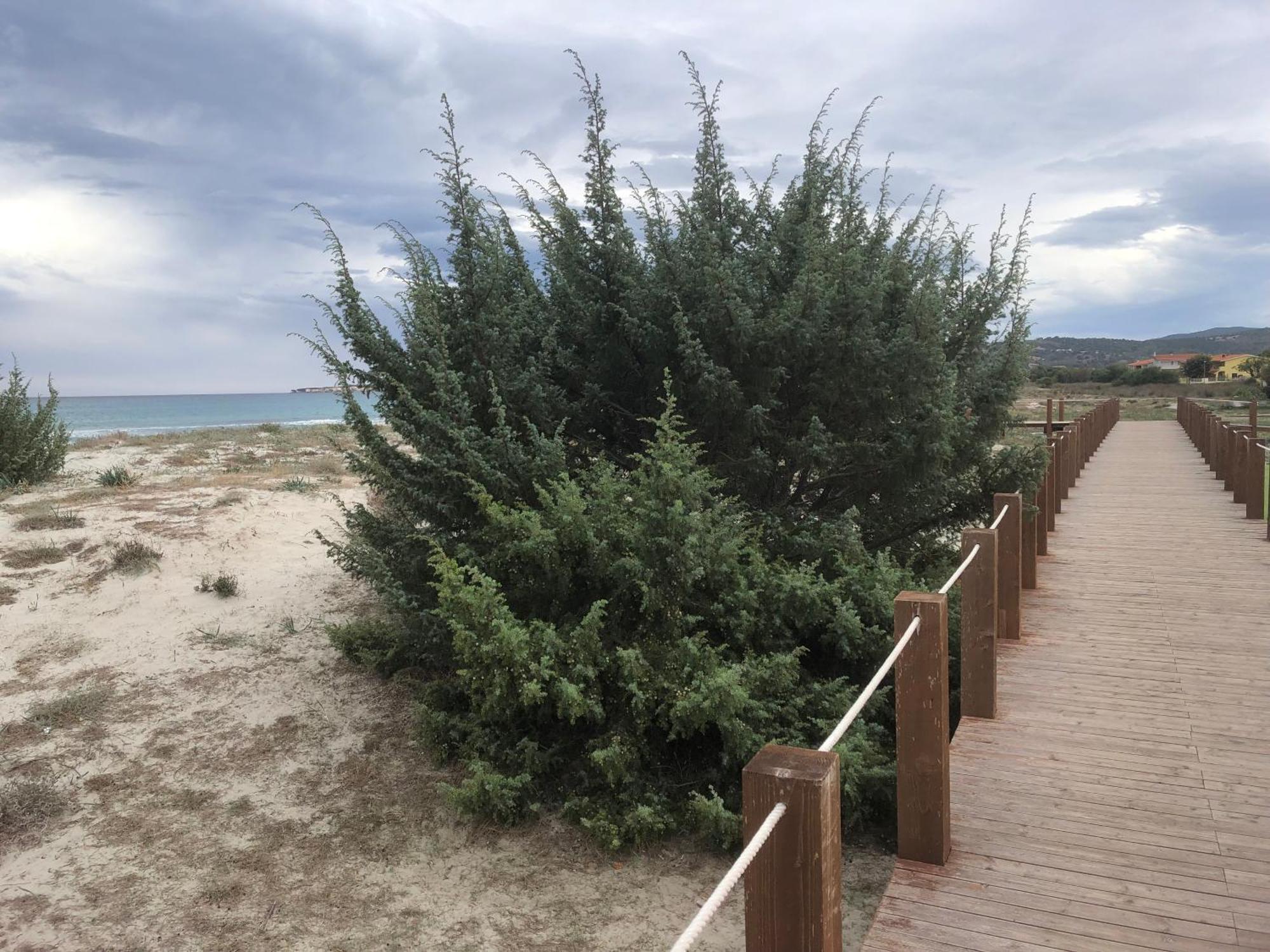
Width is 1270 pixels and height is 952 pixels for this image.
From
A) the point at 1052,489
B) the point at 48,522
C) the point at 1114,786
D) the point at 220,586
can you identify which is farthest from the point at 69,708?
the point at 1052,489

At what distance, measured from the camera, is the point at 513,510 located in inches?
246

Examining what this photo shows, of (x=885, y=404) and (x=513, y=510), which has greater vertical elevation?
(x=885, y=404)

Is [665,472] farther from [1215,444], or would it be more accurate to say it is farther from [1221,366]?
[1221,366]

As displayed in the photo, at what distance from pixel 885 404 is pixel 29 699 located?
7.98 metres

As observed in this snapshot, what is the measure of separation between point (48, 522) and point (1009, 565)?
11.9 meters

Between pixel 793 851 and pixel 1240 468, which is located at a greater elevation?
pixel 793 851

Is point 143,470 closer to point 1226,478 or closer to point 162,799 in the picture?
point 162,799

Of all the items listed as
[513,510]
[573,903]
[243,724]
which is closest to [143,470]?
[243,724]

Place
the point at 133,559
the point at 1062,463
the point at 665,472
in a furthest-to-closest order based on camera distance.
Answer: the point at 1062,463 → the point at 133,559 → the point at 665,472

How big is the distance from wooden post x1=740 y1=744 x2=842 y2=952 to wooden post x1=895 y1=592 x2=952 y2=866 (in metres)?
1.27

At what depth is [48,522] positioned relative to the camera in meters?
11.6

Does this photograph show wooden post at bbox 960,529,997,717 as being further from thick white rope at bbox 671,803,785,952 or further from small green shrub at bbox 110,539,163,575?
small green shrub at bbox 110,539,163,575

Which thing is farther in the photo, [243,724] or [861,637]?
[243,724]

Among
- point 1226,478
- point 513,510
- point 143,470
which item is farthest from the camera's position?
point 143,470
